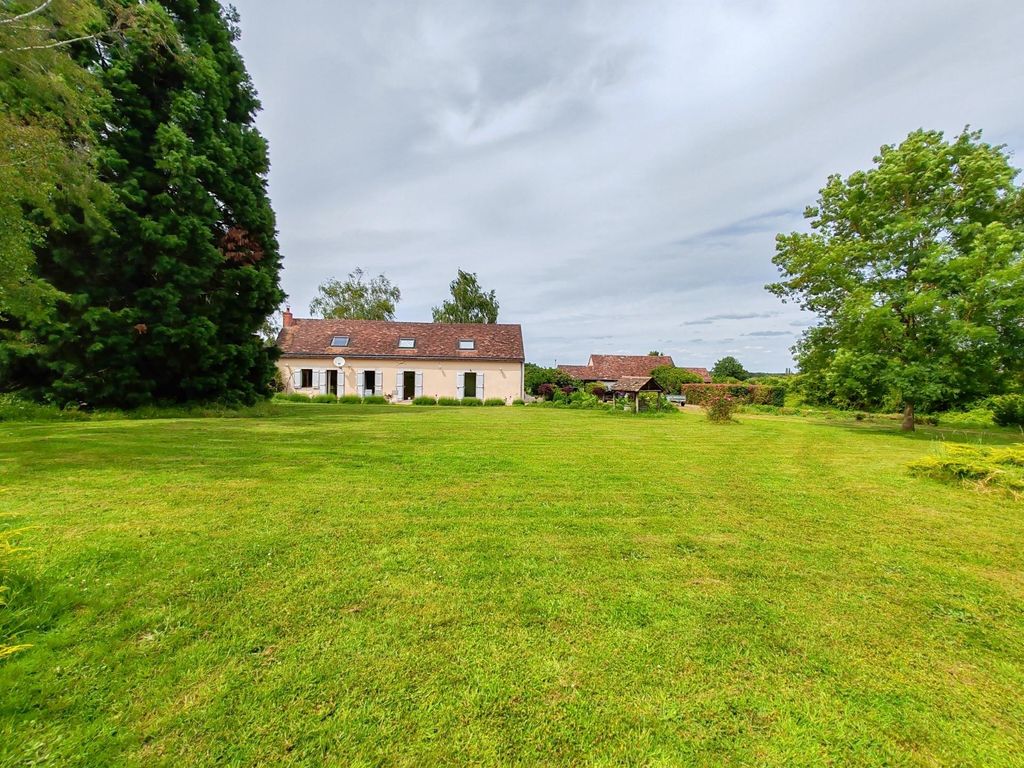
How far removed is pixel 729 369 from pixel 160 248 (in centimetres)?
4658

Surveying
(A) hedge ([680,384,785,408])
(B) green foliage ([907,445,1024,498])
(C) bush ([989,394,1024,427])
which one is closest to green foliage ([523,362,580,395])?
(A) hedge ([680,384,785,408])

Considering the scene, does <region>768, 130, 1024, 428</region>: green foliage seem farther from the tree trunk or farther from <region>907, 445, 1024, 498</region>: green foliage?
<region>907, 445, 1024, 498</region>: green foliage

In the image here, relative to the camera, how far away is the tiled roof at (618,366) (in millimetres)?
37062

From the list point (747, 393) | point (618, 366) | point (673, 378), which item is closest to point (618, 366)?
point (618, 366)

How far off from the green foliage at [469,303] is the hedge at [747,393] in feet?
57.8

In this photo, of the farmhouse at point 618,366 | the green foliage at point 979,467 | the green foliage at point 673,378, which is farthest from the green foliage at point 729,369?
the green foliage at point 979,467

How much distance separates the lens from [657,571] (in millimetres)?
2699

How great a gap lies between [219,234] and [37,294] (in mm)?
5787

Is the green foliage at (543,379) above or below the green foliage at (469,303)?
below

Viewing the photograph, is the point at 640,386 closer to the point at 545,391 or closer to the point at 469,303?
the point at 545,391

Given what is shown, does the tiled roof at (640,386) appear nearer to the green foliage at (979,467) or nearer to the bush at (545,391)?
the bush at (545,391)

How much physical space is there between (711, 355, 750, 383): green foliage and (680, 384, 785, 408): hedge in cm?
1961

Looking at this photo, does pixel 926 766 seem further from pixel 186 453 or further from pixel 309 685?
pixel 186 453

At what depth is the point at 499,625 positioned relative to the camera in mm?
2076
